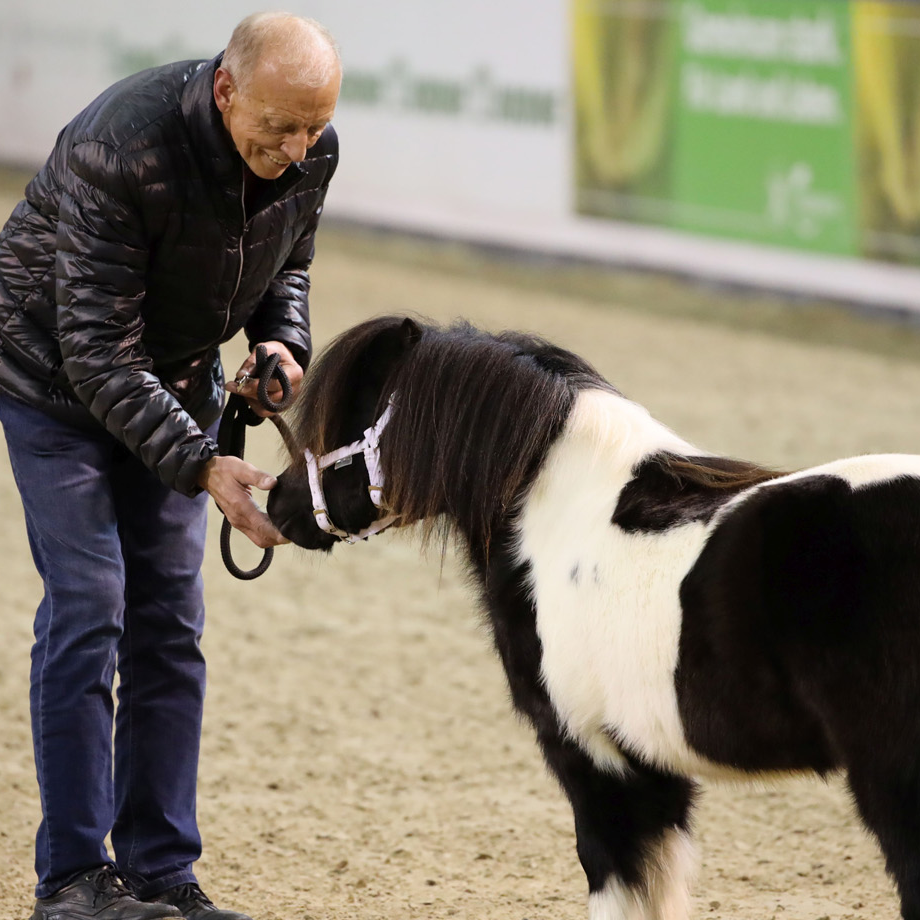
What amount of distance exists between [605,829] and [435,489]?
71cm

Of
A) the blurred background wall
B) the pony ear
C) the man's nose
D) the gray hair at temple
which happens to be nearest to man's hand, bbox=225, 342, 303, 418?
the pony ear

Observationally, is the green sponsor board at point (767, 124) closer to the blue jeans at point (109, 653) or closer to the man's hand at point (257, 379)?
the man's hand at point (257, 379)

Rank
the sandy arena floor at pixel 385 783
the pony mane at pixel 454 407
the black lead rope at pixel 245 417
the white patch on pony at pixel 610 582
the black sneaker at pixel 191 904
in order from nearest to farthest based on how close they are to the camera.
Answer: the white patch on pony at pixel 610 582
the pony mane at pixel 454 407
the black lead rope at pixel 245 417
the black sneaker at pixel 191 904
the sandy arena floor at pixel 385 783

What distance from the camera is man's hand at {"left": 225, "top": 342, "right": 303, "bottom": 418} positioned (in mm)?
3014

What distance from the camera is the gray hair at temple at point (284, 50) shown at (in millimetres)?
2562

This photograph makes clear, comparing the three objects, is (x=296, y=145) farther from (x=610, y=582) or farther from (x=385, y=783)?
(x=385, y=783)

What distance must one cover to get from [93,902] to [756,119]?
8254mm

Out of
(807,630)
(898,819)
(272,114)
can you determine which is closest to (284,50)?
(272,114)

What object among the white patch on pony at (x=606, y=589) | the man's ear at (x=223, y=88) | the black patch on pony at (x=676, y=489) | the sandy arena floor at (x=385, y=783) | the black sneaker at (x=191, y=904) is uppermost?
the man's ear at (x=223, y=88)

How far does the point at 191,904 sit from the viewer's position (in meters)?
3.13

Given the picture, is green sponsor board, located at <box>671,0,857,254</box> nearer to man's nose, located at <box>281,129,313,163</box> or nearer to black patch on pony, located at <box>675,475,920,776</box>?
man's nose, located at <box>281,129,313,163</box>

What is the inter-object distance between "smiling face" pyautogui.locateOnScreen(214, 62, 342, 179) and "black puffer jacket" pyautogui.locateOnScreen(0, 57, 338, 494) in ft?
0.15

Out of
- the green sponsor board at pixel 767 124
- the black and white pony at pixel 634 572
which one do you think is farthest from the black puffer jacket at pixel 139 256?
the green sponsor board at pixel 767 124

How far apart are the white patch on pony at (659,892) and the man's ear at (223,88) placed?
1.63 meters
